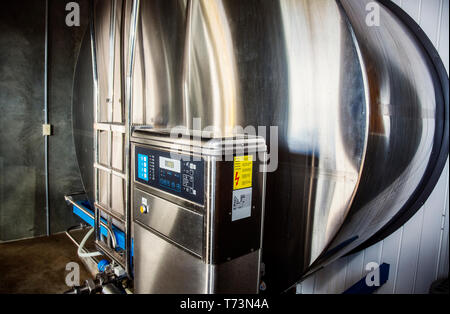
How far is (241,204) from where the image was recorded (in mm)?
1116

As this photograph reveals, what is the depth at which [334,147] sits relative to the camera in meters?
1.08

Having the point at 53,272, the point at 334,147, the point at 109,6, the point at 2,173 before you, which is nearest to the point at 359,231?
the point at 334,147

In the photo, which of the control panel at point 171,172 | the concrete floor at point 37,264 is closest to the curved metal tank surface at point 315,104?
the control panel at point 171,172

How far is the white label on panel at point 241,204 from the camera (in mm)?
1101

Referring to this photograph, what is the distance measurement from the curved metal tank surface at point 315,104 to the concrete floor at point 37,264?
2028 millimetres

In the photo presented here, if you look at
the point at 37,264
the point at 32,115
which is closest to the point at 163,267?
the point at 37,264

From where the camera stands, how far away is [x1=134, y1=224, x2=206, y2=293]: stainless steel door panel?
3.81 ft

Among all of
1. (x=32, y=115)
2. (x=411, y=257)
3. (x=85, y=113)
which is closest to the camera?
(x=411, y=257)

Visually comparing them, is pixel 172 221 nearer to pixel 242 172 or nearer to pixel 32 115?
pixel 242 172

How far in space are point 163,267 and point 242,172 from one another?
0.56 meters

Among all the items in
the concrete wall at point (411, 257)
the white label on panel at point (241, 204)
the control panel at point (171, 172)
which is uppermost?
the control panel at point (171, 172)

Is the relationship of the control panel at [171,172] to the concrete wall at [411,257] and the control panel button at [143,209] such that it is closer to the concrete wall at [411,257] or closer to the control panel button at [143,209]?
the control panel button at [143,209]

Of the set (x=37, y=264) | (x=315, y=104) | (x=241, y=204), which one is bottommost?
(x=37, y=264)

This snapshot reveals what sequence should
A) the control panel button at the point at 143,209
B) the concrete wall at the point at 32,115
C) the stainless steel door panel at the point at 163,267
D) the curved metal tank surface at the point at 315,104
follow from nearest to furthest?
the curved metal tank surface at the point at 315,104
the stainless steel door panel at the point at 163,267
the control panel button at the point at 143,209
the concrete wall at the point at 32,115
